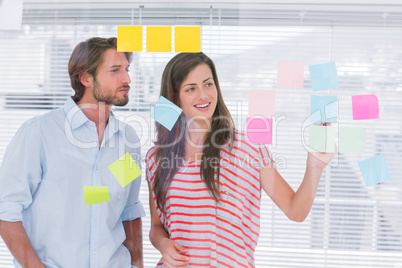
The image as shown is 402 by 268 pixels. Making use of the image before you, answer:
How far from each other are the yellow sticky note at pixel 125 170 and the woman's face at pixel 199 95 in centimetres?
21

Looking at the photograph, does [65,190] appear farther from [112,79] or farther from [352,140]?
[352,140]

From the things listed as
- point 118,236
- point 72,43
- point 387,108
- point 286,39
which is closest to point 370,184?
point 387,108

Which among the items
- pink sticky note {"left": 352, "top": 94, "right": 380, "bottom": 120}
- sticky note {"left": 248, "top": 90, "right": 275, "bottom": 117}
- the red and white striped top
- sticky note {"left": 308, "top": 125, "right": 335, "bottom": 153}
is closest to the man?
the red and white striped top

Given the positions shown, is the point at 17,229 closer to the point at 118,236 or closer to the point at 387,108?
the point at 118,236

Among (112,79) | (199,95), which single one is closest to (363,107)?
(199,95)

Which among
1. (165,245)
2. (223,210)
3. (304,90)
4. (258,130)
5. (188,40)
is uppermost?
(188,40)

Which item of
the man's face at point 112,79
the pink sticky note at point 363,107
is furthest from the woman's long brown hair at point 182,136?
the pink sticky note at point 363,107

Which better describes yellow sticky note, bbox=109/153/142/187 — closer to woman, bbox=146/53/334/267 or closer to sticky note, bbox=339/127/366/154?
woman, bbox=146/53/334/267

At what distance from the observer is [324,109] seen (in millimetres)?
1146

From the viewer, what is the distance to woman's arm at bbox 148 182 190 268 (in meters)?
1.11

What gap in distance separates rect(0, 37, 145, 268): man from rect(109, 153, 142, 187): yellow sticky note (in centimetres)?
1

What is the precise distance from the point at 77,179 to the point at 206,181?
36 cm

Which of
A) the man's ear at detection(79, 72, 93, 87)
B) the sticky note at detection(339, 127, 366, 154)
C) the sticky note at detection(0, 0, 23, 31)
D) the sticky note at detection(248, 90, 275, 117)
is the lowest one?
the sticky note at detection(339, 127, 366, 154)

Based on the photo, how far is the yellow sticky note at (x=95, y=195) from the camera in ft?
3.74
